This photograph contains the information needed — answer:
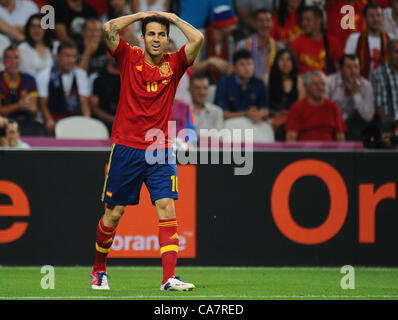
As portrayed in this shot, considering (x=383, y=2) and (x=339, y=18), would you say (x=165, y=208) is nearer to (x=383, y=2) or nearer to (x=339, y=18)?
(x=339, y=18)

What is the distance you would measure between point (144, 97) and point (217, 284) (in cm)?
200

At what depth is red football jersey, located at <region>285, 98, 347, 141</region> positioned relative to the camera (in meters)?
11.5

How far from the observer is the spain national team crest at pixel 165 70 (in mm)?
6945

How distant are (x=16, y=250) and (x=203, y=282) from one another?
2.67m

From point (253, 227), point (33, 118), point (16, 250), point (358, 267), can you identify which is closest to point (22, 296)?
point (16, 250)

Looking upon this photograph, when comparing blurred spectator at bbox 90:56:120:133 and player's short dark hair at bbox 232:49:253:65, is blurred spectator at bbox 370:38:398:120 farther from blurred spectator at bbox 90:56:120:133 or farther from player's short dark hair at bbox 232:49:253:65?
blurred spectator at bbox 90:56:120:133

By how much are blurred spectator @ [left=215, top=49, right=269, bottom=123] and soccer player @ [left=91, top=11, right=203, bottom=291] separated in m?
5.08

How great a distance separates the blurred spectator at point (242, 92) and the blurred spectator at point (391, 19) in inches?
95.1

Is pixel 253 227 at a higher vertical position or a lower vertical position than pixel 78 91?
lower

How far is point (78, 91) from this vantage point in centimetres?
1218

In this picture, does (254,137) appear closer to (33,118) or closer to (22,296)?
(33,118)

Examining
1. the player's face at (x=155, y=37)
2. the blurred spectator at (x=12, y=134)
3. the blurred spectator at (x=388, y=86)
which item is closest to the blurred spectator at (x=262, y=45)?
the blurred spectator at (x=388, y=86)

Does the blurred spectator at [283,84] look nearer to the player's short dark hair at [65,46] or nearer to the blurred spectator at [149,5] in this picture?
the blurred spectator at [149,5]
